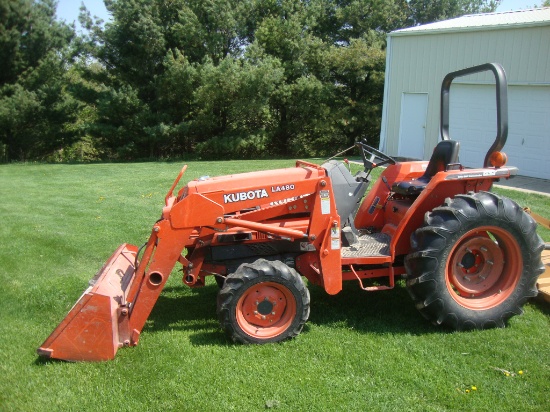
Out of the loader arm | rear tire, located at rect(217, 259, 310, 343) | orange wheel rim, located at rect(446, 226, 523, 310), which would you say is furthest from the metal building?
rear tire, located at rect(217, 259, 310, 343)

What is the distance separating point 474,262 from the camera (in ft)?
15.8

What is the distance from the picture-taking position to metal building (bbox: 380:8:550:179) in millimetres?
12844

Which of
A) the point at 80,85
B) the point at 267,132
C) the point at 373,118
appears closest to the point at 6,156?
the point at 80,85

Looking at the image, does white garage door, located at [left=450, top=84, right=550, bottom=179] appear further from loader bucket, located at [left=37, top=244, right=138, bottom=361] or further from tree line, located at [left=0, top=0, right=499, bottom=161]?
loader bucket, located at [left=37, top=244, right=138, bottom=361]

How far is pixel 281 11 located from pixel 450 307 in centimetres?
2207

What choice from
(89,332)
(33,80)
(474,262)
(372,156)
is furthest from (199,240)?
(33,80)

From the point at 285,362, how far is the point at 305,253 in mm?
1009

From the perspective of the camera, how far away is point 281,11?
24328 millimetres

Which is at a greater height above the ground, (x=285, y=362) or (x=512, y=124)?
(x=512, y=124)

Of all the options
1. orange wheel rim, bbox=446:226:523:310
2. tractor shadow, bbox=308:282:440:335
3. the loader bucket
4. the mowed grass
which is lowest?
the mowed grass

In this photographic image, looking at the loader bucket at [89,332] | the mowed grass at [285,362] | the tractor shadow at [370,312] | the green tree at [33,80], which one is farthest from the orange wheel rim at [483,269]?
the green tree at [33,80]

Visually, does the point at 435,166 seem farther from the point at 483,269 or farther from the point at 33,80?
the point at 33,80

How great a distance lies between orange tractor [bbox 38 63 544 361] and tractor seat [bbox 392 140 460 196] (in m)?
0.01

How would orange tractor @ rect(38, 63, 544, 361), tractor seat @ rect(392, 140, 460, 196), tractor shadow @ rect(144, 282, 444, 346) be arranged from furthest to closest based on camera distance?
tractor seat @ rect(392, 140, 460, 196), tractor shadow @ rect(144, 282, 444, 346), orange tractor @ rect(38, 63, 544, 361)
